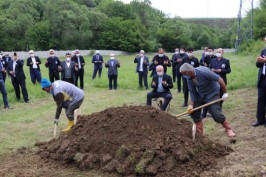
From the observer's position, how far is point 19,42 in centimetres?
6078

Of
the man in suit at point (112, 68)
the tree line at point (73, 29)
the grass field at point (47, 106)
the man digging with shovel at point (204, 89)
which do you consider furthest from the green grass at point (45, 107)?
the tree line at point (73, 29)

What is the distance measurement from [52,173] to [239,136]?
13.0 ft

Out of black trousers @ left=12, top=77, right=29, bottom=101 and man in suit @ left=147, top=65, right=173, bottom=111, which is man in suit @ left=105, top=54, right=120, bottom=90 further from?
man in suit @ left=147, top=65, right=173, bottom=111

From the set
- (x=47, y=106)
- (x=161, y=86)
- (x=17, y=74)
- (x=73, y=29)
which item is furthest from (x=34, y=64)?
(x=73, y=29)

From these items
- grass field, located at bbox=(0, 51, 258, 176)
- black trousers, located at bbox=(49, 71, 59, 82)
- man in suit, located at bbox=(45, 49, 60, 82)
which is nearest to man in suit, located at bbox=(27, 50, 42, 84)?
grass field, located at bbox=(0, 51, 258, 176)

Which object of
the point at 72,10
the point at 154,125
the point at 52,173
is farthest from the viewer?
the point at 72,10

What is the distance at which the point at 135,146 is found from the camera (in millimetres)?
6297

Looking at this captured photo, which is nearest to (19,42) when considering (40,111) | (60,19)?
(60,19)

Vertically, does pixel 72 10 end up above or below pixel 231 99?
above

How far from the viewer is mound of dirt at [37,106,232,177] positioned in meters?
5.86

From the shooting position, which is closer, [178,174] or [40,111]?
[178,174]

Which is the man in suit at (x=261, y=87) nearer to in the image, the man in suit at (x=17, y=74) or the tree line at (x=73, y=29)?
the man in suit at (x=17, y=74)

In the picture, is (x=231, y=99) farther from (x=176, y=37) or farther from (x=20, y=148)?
(x=176, y=37)

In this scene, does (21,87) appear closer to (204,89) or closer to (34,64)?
(34,64)
